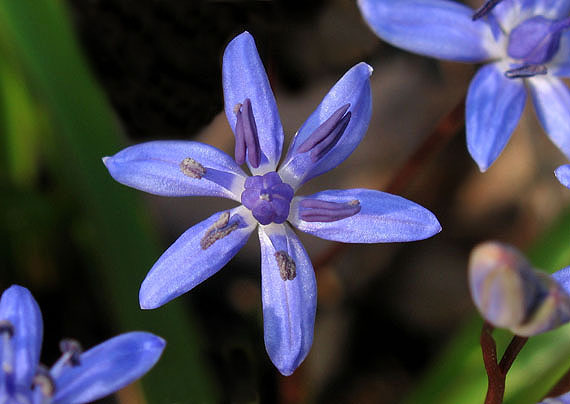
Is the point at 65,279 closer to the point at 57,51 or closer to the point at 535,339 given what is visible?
the point at 57,51

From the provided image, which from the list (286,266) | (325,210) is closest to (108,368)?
(286,266)

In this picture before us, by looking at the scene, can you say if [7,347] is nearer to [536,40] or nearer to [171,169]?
[171,169]

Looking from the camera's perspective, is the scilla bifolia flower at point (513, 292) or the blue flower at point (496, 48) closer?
the scilla bifolia flower at point (513, 292)

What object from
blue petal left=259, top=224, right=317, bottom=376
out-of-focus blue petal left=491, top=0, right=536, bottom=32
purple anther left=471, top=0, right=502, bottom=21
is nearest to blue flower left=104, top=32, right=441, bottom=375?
blue petal left=259, top=224, right=317, bottom=376

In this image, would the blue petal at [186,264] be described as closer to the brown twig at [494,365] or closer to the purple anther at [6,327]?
the purple anther at [6,327]

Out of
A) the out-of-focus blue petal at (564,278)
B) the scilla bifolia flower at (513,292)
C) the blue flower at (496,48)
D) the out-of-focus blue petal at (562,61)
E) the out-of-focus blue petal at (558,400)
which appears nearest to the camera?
the scilla bifolia flower at (513,292)

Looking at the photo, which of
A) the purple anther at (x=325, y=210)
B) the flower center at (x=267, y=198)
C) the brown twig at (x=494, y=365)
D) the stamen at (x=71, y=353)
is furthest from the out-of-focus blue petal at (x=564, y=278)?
the stamen at (x=71, y=353)

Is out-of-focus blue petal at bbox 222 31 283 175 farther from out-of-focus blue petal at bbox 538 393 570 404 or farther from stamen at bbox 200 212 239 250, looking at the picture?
out-of-focus blue petal at bbox 538 393 570 404
